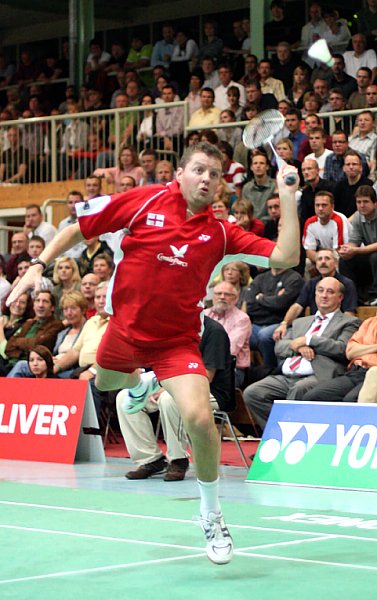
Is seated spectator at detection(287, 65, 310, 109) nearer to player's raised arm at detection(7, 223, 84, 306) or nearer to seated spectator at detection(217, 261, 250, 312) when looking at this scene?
seated spectator at detection(217, 261, 250, 312)

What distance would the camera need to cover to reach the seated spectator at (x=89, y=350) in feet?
42.9

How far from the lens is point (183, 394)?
21.9 ft

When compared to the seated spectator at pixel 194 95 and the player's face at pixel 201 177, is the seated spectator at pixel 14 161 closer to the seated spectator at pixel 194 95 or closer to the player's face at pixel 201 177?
the seated spectator at pixel 194 95

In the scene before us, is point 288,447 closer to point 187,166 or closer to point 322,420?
point 322,420

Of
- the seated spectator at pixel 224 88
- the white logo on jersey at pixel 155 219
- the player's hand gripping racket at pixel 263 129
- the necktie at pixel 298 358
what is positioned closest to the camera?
the white logo on jersey at pixel 155 219

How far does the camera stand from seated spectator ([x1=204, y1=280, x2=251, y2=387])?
12648 mm

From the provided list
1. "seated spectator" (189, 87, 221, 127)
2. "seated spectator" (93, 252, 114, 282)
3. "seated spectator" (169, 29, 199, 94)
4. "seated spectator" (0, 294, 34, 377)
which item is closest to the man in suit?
"seated spectator" (93, 252, 114, 282)

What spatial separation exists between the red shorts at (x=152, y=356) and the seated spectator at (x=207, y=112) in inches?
453

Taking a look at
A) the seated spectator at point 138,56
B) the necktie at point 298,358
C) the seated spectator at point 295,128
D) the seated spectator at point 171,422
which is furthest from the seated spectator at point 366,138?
the seated spectator at point 138,56

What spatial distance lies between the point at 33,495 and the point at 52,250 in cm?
331

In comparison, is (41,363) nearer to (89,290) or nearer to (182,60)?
(89,290)

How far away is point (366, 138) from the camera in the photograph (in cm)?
1528

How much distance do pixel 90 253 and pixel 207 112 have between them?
395 centimetres

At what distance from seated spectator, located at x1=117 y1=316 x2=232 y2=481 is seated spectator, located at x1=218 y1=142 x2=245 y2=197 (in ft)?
18.4
